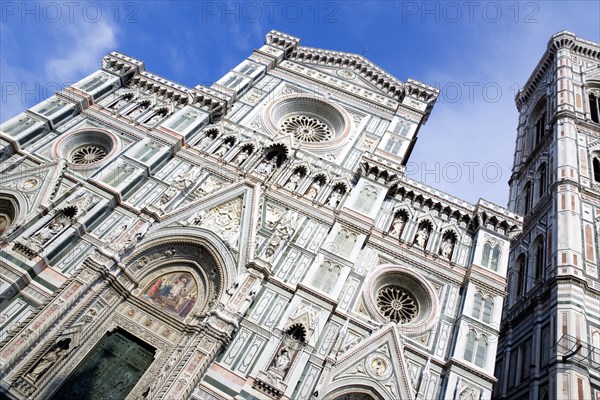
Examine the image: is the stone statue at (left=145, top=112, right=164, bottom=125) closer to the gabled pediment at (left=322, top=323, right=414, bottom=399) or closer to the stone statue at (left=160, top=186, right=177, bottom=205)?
the stone statue at (left=160, top=186, right=177, bottom=205)

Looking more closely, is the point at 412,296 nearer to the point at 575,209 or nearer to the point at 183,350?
the point at 183,350

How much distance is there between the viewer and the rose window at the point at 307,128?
2050 centimetres

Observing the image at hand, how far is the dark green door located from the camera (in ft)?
39.3

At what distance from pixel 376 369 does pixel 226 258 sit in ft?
17.3

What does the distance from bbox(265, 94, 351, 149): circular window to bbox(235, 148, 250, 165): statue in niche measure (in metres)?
2.09

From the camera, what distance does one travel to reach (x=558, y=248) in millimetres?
17047

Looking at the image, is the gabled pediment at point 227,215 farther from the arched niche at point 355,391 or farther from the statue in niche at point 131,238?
the arched niche at point 355,391

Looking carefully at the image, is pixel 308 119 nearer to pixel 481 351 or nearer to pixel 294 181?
pixel 294 181

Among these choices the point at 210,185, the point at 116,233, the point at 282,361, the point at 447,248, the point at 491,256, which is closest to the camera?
the point at 282,361

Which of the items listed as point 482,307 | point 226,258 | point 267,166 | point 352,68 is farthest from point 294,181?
point 352,68

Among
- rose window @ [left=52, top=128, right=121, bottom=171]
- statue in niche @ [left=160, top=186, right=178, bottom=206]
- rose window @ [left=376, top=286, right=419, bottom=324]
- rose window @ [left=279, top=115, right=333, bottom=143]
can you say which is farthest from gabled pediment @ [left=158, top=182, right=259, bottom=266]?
rose window @ [left=279, top=115, right=333, bottom=143]

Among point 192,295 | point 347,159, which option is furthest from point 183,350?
point 347,159

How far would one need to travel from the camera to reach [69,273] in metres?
13.6

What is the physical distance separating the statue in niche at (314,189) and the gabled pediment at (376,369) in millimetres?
5593
